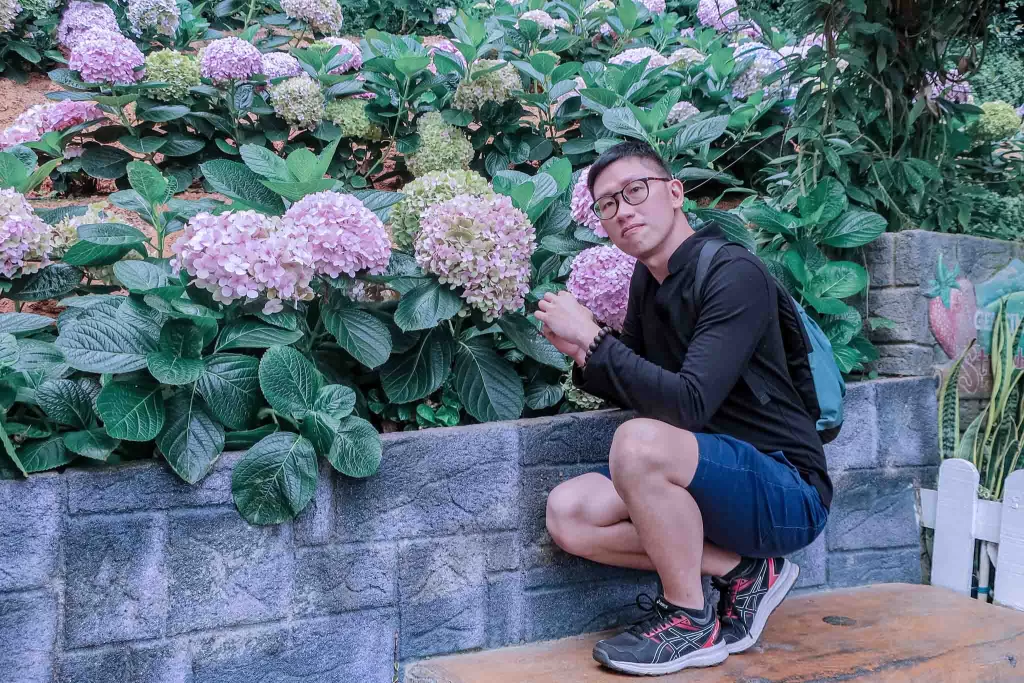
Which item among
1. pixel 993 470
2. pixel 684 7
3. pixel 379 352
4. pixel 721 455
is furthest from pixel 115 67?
pixel 684 7

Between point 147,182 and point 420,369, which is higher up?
point 147,182

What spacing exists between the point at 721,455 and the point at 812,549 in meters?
0.90

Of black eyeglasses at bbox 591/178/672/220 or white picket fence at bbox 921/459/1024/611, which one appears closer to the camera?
black eyeglasses at bbox 591/178/672/220

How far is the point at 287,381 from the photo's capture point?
1952 millimetres

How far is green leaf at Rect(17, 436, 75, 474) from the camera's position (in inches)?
69.7

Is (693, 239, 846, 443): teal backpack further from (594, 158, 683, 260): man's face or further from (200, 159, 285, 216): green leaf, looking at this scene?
(200, 159, 285, 216): green leaf

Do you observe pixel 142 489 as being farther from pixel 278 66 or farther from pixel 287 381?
pixel 278 66

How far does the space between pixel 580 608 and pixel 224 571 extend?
0.92 meters

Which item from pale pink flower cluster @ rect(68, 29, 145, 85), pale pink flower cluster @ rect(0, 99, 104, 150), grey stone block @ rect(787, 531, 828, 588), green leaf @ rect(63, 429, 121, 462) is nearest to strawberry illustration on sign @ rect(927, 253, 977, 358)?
grey stone block @ rect(787, 531, 828, 588)

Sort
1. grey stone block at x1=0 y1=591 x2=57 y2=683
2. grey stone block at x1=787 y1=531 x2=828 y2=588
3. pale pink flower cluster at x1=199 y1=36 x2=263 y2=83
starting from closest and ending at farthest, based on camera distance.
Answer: grey stone block at x1=0 y1=591 x2=57 y2=683, grey stone block at x1=787 y1=531 x2=828 y2=588, pale pink flower cluster at x1=199 y1=36 x2=263 y2=83

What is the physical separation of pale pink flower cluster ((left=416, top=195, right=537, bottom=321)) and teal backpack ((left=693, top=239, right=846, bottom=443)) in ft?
1.53

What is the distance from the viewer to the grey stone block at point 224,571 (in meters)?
1.85

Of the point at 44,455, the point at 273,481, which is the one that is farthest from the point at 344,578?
the point at 44,455

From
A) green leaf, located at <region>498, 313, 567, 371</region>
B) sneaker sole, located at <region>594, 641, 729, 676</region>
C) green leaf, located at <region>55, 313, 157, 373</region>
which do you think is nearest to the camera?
green leaf, located at <region>55, 313, 157, 373</region>
